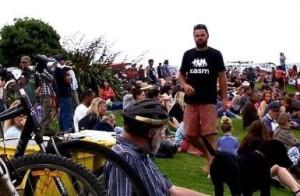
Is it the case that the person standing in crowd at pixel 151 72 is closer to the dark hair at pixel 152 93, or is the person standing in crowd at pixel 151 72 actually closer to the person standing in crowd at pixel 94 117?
the dark hair at pixel 152 93

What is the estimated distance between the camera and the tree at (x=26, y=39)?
19359 millimetres

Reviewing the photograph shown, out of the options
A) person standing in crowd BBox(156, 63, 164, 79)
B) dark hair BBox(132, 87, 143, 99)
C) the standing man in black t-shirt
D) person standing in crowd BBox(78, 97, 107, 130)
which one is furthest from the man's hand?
person standing in crowd BBox(156, 63, 164, 79)

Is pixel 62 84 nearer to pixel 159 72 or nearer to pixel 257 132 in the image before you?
pixel 257 132

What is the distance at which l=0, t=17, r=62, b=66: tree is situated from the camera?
19359 mm

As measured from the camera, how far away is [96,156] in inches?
152

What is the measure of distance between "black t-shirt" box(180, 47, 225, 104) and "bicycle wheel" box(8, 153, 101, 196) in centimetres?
453

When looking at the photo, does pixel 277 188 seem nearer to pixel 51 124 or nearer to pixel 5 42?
pixel 51 124

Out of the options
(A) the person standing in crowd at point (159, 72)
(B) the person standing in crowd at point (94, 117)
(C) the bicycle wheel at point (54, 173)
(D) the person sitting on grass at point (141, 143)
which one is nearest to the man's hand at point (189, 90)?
(B) the person standing in crowd at point (94, 117)

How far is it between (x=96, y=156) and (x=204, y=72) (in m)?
4.46

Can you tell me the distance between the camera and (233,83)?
3194 centimetres

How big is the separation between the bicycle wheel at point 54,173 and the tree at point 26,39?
1545 cm

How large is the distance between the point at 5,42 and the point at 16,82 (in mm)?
16242

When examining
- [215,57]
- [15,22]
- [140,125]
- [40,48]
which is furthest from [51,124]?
[15,22]

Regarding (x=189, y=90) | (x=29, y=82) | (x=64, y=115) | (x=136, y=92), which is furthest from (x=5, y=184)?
(x=136, y=92)
